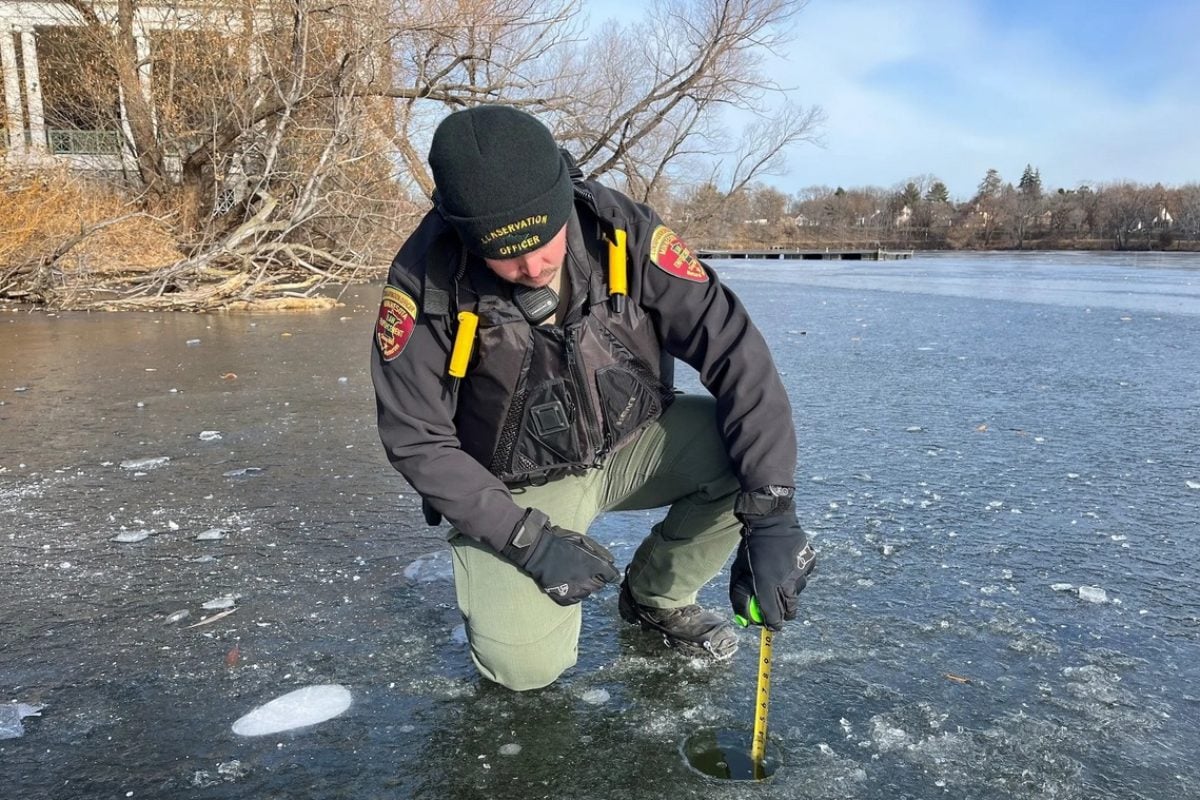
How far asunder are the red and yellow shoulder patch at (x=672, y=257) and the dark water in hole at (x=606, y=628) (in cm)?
99

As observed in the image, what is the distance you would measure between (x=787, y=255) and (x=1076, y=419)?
4428 cm

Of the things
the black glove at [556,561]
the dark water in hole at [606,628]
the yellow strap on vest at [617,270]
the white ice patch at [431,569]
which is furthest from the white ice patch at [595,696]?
the yellow strap on vest at [617,270]

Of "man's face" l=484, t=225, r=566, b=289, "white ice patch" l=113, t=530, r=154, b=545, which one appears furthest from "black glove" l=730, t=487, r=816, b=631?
"white ice patch" l=113, t=530, r=154, b=545

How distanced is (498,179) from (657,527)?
1124 mm

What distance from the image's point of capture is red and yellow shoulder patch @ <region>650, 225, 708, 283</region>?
2.09m

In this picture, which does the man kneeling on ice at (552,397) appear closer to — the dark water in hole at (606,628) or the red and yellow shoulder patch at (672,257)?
the red and yellow shoulder patch at (672,257)

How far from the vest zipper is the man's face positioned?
148 millimetres

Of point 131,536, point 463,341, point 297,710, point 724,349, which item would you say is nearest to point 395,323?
point 463,341

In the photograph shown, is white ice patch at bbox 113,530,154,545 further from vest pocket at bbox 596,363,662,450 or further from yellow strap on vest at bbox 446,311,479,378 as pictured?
vest pocket at bbox 596,363,662,450

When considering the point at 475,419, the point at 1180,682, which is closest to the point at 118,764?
the point at 475,419

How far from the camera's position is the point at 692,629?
2.19 meters

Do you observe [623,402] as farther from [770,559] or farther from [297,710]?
[297,710]

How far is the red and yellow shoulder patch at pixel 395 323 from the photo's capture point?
200 centimetres

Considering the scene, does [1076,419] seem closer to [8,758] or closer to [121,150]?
[8,758]
